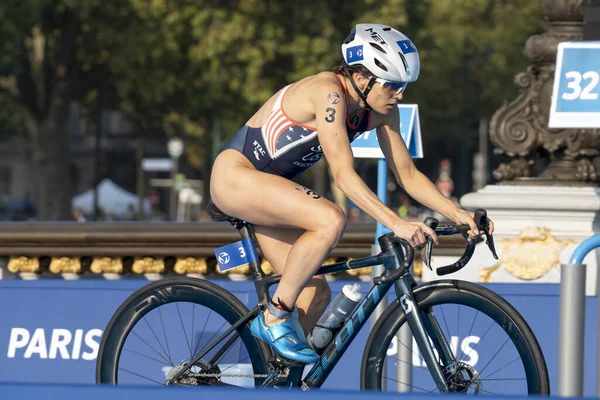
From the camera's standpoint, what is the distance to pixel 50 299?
7.59 metres

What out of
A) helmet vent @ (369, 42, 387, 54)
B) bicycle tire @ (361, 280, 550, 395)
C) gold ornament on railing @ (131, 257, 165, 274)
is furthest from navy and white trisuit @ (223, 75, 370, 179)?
gold ornament on railing @ (131, 257, 165, 274)

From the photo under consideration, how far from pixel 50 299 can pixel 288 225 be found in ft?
8.74

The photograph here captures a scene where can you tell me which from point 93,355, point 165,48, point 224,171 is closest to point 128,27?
point 165,48

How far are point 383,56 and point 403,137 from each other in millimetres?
2204

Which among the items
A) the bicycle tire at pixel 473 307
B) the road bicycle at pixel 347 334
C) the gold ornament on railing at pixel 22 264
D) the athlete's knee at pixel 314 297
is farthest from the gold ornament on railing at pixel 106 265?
the bicycle tire at pixel 473 307

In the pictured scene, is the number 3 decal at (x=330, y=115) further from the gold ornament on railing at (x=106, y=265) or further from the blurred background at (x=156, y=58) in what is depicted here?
the blurred background at (x=156, y=58)

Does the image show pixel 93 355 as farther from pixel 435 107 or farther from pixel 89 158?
pixel 89 158

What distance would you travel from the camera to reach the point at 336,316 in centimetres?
543

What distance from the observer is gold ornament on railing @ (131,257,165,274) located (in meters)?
9.45

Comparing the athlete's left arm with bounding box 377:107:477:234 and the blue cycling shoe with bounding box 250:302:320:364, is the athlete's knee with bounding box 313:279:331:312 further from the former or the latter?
the athlete's left arm with bounding box 377:107:477:234

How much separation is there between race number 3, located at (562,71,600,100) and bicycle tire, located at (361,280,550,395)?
177 cm

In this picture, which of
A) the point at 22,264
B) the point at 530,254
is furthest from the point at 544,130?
the point at 22,264

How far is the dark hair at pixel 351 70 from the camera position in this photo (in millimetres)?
5236

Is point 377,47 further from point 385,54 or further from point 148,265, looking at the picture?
point 148,265
